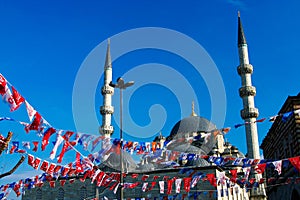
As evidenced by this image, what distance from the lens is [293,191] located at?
20.4 m

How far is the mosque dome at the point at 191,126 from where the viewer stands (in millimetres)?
45875

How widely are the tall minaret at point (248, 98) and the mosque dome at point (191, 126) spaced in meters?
14.1

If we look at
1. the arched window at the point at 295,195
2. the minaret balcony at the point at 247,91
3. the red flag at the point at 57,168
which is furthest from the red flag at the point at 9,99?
the minaret balcony at the point at 247,91

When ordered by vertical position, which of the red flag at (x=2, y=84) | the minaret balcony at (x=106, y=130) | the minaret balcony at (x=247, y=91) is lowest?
the red flag at (x=2, y=84)

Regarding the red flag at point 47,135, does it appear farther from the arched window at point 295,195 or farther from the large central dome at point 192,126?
the large central dome at point 192,126

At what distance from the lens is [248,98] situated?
32000 millimetres

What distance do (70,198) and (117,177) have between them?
13.3 metres

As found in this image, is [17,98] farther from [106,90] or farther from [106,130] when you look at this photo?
[106,90]

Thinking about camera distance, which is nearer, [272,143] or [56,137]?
[56,137]

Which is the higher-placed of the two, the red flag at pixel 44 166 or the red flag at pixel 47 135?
the red flag at pixel 47 135

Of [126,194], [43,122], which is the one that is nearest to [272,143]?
[126,194]

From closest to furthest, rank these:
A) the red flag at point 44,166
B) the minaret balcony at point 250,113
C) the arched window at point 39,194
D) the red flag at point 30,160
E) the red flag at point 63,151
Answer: the red flag at point 63,151, the red flag at point 30,160, the red flag at point 44,166, the minaret balcony at point 250,113, the arched window at point 39,194

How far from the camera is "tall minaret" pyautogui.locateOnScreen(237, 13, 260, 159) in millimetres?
30422

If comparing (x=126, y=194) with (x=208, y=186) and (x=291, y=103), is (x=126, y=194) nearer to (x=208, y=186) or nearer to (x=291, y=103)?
(x=208, y=186)
